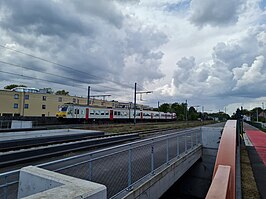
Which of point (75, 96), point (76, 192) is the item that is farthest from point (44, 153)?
point (75, 96)

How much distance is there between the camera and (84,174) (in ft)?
17.4

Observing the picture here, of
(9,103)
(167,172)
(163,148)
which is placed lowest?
(167,172)

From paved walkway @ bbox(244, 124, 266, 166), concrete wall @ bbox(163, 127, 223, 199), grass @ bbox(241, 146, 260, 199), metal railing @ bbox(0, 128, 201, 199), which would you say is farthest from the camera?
paved walkway @ bbox(244, 124, 266, 166)

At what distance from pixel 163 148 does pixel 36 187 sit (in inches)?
303

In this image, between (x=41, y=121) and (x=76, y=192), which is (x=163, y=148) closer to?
(x=76, y=192)

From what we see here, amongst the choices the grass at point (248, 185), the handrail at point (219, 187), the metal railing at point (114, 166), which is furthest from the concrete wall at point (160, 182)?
the grass at point (248, 185)

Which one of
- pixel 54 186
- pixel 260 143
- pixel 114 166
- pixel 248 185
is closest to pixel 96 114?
pixel 260 143

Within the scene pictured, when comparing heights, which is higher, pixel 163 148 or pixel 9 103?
pixel 9 103

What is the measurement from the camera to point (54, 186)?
3.15m

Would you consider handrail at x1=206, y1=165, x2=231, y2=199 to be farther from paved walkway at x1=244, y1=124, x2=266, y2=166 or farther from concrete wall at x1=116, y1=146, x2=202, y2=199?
paved walkway at x1=244, y1=124, x2=266, y2=166

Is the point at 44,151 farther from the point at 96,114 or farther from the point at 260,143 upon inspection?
the point at 96,114

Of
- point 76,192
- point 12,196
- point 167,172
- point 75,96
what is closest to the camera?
point 76,192

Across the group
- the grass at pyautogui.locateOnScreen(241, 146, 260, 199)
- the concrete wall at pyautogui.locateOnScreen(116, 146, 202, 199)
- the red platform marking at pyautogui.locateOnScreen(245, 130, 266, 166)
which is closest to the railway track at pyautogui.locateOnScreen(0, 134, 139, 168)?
the concrete wall at pyautogui.locateOnScreen(116, 146, 202, 199)

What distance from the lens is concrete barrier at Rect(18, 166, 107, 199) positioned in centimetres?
257
